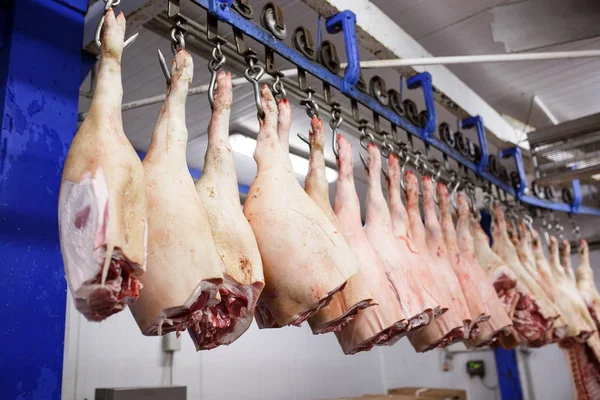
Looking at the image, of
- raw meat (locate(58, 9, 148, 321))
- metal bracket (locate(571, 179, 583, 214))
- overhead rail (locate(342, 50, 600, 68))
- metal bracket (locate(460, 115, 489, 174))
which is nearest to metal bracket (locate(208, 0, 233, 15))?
→ raw meat (locate(58, 9, 148, 321))

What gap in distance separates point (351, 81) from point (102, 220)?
4.83ft

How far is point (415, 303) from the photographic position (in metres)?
1.79

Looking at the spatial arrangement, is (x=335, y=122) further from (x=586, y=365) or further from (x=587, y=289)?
(x=586, y=365)

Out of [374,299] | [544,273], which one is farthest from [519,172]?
[374,299]

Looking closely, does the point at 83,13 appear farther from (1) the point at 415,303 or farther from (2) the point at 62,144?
(1) the point at 415,303

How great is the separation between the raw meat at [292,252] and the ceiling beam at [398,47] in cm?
122

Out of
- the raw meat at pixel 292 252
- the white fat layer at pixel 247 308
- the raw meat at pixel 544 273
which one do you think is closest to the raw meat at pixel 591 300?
the raw meat at pixel 544 273

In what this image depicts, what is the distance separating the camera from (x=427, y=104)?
9.18 ft

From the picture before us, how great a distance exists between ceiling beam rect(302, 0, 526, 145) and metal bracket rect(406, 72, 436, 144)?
64 millimetres

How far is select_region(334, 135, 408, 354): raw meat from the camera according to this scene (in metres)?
1.66

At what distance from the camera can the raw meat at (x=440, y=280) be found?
2.04m

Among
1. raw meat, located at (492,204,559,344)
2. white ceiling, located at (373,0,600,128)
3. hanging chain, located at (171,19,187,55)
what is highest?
white ceiling, located at (373,0,600,128)

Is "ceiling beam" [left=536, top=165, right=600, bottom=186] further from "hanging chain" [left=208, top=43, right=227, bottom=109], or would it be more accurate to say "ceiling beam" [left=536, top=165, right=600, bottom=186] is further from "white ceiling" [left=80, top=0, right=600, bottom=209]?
"hanging chain" [left=208, top=43, right=227, bottom=109]

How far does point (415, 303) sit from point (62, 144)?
4.77 ft
